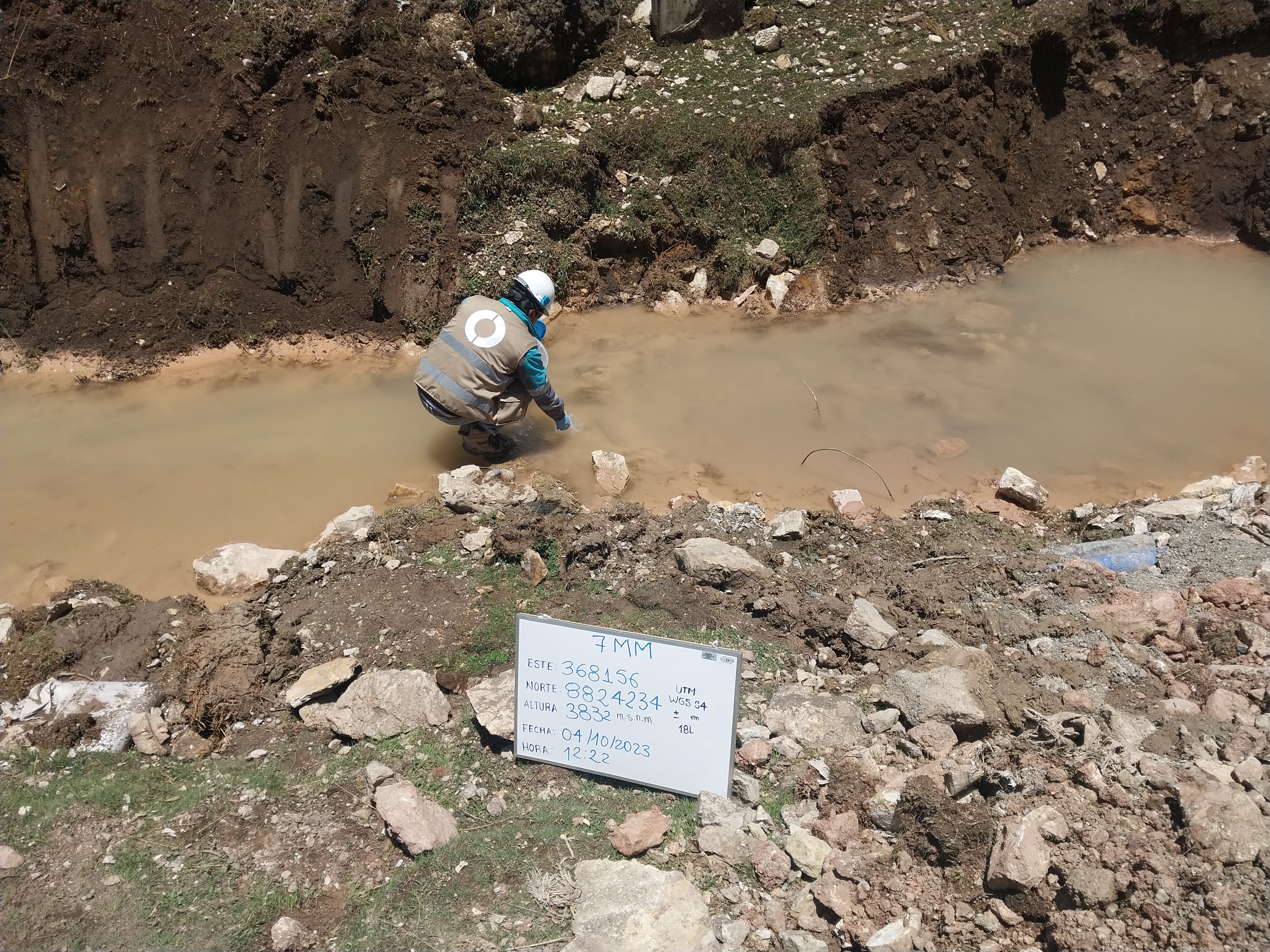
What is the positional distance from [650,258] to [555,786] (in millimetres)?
5866

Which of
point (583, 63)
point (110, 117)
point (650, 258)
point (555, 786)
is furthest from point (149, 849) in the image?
point (583, 63)

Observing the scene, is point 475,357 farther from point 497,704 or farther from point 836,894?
point 836,894

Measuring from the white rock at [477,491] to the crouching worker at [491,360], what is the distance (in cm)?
36

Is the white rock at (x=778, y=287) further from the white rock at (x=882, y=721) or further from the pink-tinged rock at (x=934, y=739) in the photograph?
the pink-tinged rock at (x=934, y=739)

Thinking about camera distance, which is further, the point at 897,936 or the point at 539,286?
the point at 539,286

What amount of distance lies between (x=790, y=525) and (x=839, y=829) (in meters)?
2.17

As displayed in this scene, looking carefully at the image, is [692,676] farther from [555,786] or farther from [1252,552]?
[1252,552]

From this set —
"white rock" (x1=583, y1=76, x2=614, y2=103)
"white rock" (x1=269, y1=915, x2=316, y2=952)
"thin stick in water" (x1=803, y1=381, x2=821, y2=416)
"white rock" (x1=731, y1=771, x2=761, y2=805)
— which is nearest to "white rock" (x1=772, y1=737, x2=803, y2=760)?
"white rock" (x1=731, y1=771, x2=761, y2=805)

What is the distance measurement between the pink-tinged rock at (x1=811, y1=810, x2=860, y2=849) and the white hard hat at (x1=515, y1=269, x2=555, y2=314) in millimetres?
3633

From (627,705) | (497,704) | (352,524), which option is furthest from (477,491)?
(627,705)

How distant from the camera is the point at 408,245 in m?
7.57

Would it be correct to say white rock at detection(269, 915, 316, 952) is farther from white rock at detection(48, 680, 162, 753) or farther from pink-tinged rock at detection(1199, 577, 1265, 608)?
pink-tinged rock at detection(1199, 577, 1265, 608)

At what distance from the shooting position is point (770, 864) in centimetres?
281

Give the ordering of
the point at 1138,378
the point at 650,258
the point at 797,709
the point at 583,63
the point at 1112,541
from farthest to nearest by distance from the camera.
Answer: the point at 583,63
the point at 650,258
the point at 1138,378
the point at 1112,541
the point at 797,709
